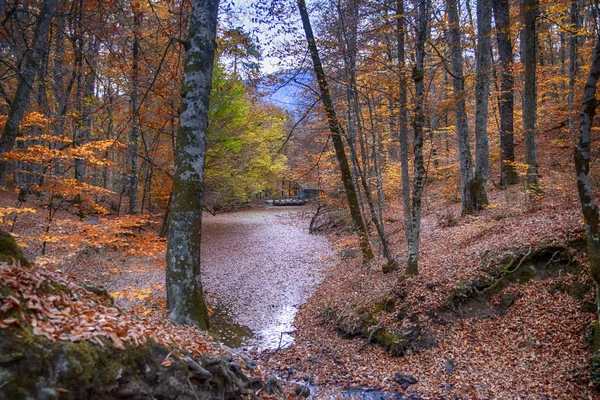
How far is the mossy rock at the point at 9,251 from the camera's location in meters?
2.87

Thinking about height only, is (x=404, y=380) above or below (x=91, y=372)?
below

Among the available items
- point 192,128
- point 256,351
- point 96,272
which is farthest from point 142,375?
point 96,272

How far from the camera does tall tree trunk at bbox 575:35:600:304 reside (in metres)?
4.59

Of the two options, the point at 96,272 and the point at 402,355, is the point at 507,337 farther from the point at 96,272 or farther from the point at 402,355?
the point at 96,272

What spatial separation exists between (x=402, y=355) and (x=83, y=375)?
17.2ft

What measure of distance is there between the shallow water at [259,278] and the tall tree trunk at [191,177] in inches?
101

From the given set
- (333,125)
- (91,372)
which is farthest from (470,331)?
(333,125)

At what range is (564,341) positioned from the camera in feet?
17.1

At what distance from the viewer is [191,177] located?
529cm

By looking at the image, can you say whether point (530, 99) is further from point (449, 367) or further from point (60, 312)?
point (60, 312)

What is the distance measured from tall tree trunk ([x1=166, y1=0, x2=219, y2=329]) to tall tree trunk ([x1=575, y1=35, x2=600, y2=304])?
511 cm

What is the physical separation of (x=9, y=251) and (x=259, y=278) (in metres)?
9.41

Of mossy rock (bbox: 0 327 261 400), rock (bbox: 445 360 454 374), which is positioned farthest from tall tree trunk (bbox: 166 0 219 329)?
rock (bbox: 445 360 454 374)

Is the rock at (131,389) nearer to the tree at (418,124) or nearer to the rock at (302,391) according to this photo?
the rock at (302,391)
